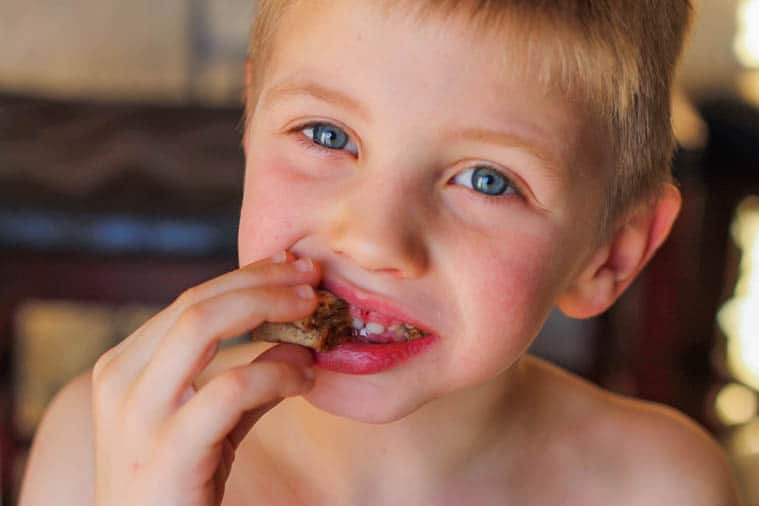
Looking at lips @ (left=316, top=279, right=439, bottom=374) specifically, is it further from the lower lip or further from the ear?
the ear

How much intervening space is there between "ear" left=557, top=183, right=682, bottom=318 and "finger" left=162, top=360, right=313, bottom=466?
16.1 inches

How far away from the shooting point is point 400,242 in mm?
987

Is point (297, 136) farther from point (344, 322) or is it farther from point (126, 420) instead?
point (126, 420)

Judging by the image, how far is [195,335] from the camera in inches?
36.5

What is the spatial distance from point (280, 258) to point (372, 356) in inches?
4.9

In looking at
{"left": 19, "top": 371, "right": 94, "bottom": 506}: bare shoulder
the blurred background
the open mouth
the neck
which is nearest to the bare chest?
the neck

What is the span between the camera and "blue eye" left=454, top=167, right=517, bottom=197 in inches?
41.5

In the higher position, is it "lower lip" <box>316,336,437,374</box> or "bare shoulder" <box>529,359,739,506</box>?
"lower lip" <box>316,336,437,374</box>

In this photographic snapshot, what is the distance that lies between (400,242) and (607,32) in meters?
0.29

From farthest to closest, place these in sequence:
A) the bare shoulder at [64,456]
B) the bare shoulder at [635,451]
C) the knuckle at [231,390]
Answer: the bare shoulder at [635,451] < the bare shoulder at [64,456] < the knuckle at [231,390]

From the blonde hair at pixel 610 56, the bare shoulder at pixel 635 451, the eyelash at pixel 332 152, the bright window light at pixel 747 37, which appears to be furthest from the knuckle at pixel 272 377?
the bright window light at pixel 747 37

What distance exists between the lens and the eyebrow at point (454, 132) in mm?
1013

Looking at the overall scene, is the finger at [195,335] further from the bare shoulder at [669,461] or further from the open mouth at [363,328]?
the bare shoulder at [669,461]

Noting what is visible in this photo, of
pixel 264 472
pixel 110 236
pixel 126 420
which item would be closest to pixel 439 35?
pixel 126 420
